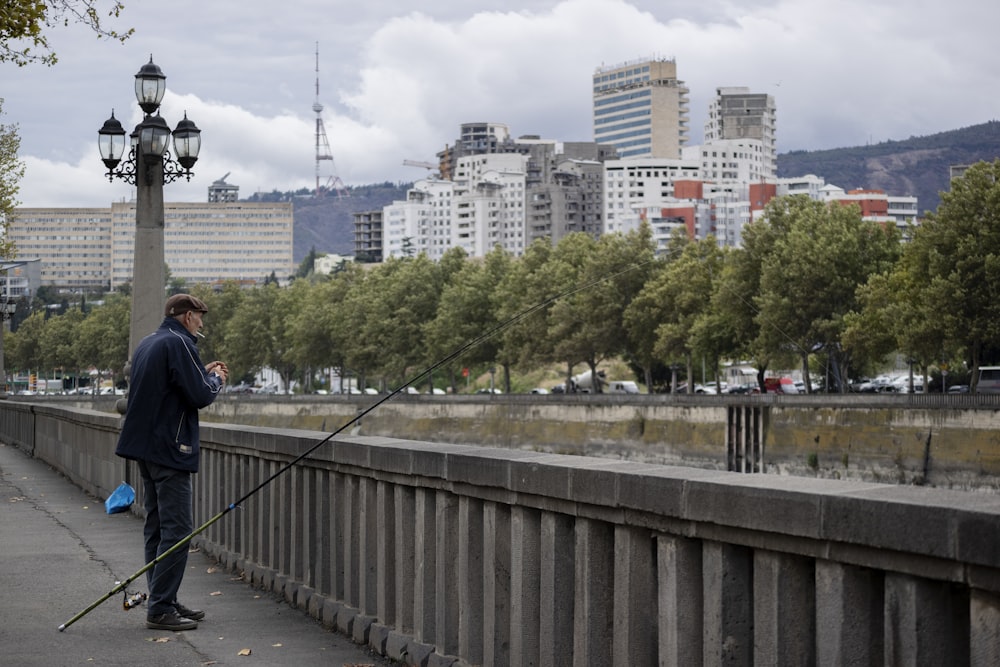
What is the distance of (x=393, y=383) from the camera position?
124 m

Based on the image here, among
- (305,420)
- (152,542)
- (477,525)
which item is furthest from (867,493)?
(305,420)

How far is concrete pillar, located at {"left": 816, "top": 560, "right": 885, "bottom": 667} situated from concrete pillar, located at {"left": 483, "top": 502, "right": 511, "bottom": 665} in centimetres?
230

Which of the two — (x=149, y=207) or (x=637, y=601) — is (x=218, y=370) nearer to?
(x=637, y=601)

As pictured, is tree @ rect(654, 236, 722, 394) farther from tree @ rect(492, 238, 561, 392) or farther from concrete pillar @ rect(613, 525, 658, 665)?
concrete pillar @ rect(613, 525, 658, 665)

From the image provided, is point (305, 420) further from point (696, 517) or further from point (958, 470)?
point (696, 517)

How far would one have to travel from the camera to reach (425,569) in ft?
23.0

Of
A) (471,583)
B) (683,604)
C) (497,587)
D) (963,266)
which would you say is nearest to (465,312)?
(963,266)

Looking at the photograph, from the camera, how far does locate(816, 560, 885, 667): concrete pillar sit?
3.92 meters

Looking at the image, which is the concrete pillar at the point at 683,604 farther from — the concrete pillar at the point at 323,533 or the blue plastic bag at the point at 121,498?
the blue plastic bag at the point at 121,498

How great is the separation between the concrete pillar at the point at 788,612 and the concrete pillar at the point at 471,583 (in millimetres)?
2307

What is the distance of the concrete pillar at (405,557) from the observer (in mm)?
7281

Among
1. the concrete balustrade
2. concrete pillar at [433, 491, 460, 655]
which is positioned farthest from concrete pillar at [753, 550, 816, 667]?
concrete pillar at [433, 491, 460, 655]

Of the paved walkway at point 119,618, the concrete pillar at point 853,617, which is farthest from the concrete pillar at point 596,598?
the paved walkway at point 119,618

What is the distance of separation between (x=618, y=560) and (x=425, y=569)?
202cm
